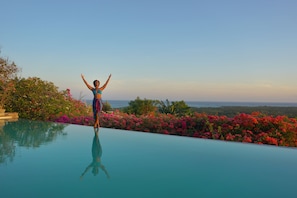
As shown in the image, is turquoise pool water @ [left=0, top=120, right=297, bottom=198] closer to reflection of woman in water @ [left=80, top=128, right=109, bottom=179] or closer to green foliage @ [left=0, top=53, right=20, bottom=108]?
reflection of woman in water @ [left=80, top=128, right=109, bottom=179]

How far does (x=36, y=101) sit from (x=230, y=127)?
854 centimetres

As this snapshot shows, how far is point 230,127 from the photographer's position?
7.49 metres

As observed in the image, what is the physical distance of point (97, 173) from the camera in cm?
372

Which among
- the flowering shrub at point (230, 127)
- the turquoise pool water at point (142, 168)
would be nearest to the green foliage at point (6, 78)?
the turquoise pool water at point (142, 168)

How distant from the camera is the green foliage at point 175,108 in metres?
12.7

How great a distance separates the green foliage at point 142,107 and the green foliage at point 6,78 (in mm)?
5969

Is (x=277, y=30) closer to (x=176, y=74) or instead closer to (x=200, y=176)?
(x=176, y=74)

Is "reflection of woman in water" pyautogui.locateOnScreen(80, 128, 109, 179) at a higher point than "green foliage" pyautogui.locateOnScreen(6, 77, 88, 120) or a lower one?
lower

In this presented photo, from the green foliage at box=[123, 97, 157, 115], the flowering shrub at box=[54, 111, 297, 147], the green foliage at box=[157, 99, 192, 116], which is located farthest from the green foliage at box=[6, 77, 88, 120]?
the green foliage at box=[157, 99, 192, 116]

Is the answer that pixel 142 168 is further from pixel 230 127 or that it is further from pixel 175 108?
pixel 175 108

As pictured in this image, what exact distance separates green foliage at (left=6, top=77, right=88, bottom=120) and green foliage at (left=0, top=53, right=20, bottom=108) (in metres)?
0.27

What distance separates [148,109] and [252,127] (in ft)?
23.5

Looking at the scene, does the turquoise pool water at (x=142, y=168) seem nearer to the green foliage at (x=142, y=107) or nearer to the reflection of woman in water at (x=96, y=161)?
the reflection of woman in water at (x=96, y=161)

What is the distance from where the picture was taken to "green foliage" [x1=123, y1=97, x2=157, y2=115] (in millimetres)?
13848
